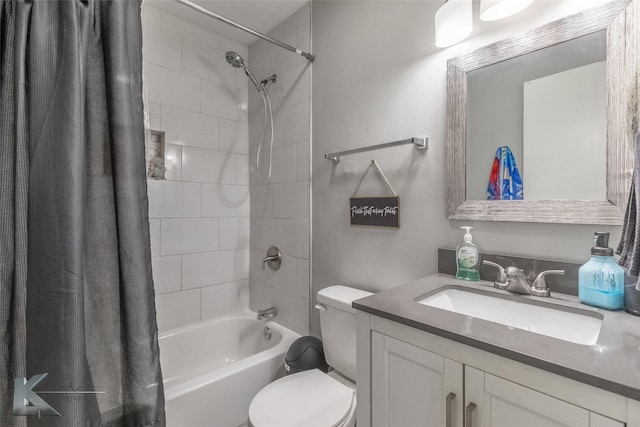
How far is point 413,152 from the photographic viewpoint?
1.31 m

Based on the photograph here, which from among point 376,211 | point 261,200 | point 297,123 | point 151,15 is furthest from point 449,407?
point 151,15

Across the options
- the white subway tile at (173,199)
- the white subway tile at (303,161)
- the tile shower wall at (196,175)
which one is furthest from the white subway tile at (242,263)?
the white subway tile at (303,161)

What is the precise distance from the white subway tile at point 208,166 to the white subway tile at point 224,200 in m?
0.06

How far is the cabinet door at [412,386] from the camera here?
0.69 meters

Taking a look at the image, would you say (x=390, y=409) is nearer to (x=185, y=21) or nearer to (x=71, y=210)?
(x=71, y=210)

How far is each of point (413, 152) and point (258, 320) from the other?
1598 millimetres

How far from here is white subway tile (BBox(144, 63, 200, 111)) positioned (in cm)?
185

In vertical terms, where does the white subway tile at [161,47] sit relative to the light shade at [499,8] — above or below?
above

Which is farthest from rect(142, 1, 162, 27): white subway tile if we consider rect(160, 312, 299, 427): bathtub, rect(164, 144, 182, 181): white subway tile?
rect(160, 312, 299, 427): bathtub

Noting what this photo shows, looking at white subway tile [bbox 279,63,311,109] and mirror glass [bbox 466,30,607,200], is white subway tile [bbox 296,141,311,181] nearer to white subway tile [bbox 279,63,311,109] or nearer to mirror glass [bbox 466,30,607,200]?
white subway tile [bbox 279,63,311,109]

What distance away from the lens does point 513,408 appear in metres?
0.61

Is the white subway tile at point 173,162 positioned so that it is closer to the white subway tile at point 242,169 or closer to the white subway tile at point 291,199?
the white subway tile at point 242,169

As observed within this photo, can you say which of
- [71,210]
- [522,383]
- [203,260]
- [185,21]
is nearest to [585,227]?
[522,383]

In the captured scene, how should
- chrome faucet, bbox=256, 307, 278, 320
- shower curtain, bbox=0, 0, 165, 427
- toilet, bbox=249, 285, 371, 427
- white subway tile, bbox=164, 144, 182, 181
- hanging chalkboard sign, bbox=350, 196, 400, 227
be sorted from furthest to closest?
chrome faucet, bbox=256, 307, 278, 320, white subway tile, bbox=164, 144, 182, 181, hanging chalkboard sign, bbox=350, 196, 400, 227, toilet, bbox=249, 285, 371, 427, shower curtain, bbox=0, 0, 165, 427
